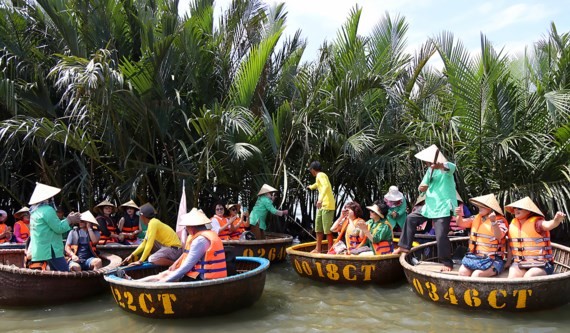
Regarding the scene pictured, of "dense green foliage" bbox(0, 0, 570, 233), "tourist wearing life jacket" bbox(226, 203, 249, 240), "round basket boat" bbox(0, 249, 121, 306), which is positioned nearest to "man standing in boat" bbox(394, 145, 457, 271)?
"dense green foliage" bbox(0, 0, 570, 233)

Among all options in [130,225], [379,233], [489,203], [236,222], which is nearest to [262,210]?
[236,222]

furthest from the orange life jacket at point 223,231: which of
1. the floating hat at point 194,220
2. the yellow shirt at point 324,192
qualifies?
the floating hat at point 194,220

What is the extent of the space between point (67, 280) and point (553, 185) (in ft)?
25.4

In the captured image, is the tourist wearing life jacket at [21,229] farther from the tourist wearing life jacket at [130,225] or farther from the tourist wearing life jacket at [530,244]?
the tourist wearing life jacket at [530,244]

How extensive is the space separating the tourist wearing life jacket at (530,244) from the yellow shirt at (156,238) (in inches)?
161

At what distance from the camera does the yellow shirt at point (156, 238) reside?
6547 millimetres

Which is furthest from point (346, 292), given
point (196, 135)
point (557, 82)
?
point (557, 82)

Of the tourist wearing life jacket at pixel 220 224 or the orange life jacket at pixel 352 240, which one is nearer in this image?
the orange life jacket at pixel 352 240

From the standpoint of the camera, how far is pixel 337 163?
35.5ft

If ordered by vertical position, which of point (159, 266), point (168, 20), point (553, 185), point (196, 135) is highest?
point (168, 20)

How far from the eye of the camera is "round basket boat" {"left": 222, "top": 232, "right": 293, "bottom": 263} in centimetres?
902

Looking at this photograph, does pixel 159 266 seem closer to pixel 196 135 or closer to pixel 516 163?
pixel 196 135

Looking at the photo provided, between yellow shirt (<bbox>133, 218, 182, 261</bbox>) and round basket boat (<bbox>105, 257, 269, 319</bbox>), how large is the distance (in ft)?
1.75

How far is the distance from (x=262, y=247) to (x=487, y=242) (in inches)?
159
